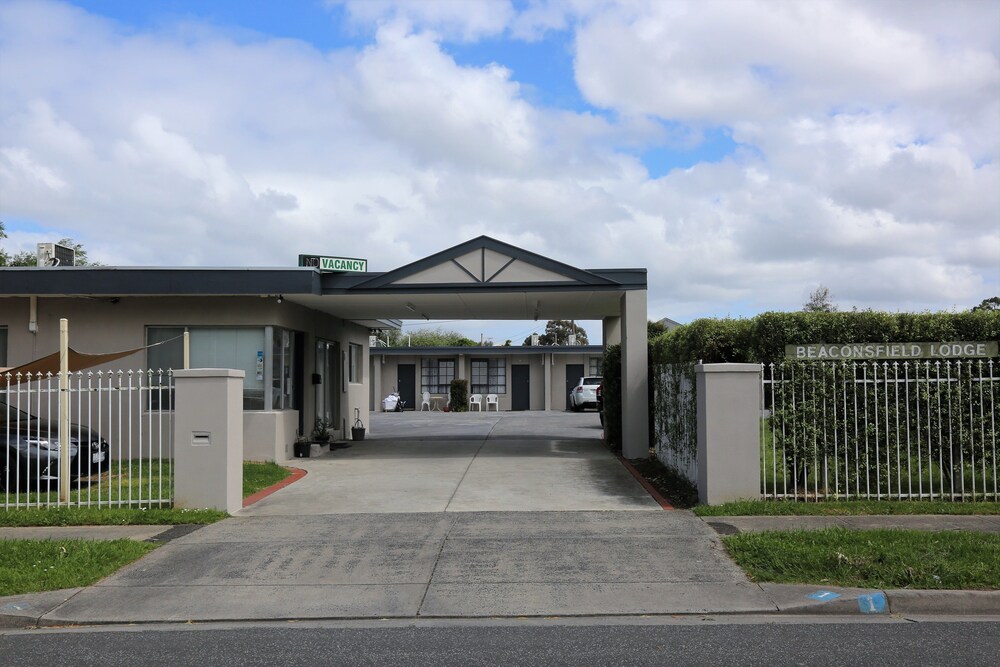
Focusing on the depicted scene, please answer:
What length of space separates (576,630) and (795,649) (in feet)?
5.06

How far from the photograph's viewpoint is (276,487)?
13398 millimetres

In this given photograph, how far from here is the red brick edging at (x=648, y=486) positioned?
1130 centimetres

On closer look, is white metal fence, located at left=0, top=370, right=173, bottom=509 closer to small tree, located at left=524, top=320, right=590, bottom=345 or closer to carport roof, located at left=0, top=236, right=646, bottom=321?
carport roof, located at left=0, top=236, right=646, bottom=321

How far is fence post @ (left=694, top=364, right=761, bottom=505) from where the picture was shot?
35.0 ft

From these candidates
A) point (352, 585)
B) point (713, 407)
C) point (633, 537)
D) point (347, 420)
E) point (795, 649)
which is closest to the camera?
point (795, 649)

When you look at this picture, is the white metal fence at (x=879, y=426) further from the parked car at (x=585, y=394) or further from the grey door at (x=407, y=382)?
the grey door at (x=407, y=382)

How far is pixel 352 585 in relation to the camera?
7684mm

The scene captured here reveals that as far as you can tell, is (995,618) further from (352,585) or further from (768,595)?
(352,585)

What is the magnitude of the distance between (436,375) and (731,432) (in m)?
31.0

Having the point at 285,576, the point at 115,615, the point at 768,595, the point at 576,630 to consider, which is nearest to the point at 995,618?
the point at 768,595

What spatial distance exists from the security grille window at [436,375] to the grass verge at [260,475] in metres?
25.0

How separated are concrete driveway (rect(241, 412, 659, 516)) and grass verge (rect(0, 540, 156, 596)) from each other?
2.37 meters

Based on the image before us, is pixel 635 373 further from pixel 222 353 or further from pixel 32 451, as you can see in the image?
pixel 32 451

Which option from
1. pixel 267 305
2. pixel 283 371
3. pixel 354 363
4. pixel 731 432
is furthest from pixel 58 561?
pixel 354 363
